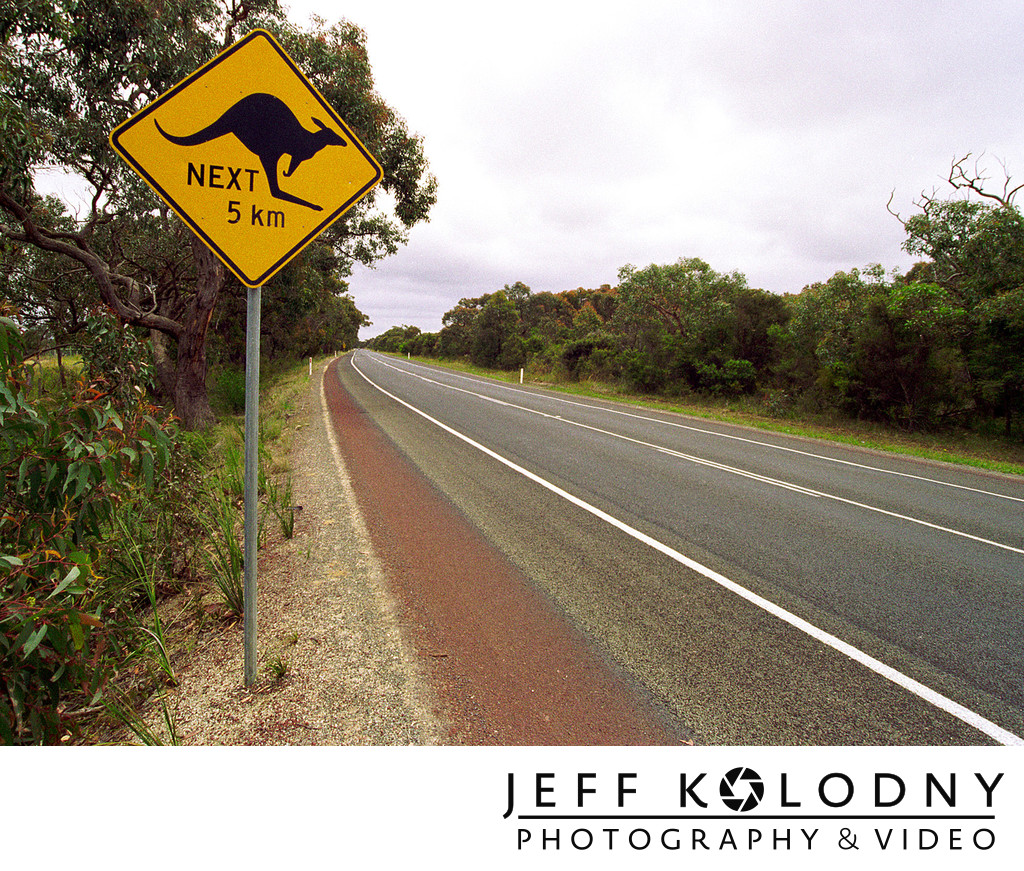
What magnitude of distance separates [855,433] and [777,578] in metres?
13.2

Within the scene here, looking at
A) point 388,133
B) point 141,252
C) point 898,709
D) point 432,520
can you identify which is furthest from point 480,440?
point 141,252

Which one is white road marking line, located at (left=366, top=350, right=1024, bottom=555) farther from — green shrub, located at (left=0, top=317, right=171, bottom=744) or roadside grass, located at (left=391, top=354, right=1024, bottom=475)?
green shrub, located at (left=0, top=317, right=171, bottom=744)

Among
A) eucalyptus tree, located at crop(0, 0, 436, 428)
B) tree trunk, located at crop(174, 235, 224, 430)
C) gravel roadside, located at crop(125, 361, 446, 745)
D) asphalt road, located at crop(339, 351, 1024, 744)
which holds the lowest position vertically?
gravel roadside, located at crop(125, 361, 446, 745)

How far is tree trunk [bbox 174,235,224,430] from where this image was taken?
11.3 metres

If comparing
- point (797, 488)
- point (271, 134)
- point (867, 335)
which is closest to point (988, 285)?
point (867, 335)

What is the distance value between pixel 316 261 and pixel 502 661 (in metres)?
18.8

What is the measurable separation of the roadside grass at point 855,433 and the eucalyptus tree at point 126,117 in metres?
12.5

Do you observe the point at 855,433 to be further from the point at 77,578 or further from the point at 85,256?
the point at 85,256

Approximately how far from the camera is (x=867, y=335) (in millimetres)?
14977

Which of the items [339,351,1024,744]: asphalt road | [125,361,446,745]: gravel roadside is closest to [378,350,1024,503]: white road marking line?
[339,351,1024,744]: asphalt road

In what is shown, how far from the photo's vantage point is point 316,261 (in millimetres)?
18641

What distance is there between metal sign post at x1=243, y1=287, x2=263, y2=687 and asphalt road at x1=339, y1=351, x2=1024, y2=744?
205 centimetres

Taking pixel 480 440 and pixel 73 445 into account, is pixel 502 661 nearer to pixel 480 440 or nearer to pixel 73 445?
pixel 73 445

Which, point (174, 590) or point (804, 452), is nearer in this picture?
point (174, 590)
